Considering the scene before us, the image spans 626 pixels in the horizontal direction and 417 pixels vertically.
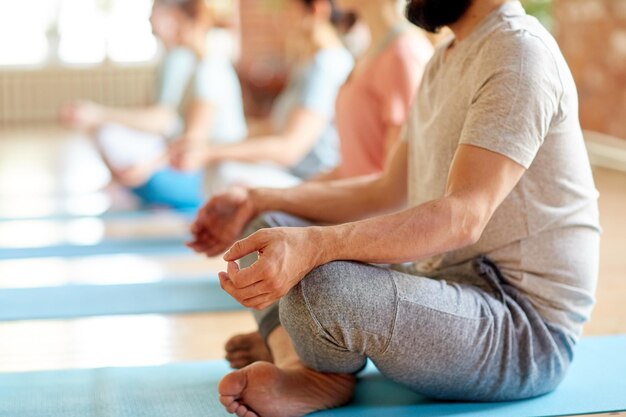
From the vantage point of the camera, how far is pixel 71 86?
11305 mm

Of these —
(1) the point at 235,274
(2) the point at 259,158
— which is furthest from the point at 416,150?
(2) the point at 259,158

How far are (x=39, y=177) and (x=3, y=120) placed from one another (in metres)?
6.02

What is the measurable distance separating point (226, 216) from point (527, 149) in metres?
0.73

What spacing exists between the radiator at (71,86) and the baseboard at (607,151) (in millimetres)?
6678

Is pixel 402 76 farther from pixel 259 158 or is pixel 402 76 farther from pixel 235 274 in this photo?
pixel 235 274

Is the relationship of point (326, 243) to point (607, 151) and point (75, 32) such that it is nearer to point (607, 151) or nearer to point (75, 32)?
point (607, 151)

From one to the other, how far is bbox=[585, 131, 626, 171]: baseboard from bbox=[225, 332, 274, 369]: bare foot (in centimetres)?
412

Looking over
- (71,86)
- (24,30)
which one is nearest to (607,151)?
(71,86)

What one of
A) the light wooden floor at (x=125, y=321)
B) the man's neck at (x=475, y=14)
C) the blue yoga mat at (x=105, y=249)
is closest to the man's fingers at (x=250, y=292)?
the man's neck at (x=475, y=14)

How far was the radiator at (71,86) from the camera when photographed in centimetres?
1123

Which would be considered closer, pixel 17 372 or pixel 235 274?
pixel 235 274

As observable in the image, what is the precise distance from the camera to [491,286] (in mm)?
1594

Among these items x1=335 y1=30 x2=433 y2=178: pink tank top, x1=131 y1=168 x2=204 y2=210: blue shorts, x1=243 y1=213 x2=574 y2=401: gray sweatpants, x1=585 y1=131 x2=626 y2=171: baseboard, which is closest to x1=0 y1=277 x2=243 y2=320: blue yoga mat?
x1=335 y1=30 x2=433 y2=178: pink tank top

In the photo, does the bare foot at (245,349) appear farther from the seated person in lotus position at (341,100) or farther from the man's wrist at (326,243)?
the seated person in lotus position at (341,100)
